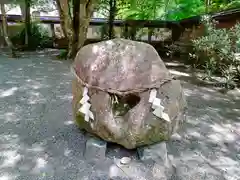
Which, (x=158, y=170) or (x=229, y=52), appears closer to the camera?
(x=158, y=170)

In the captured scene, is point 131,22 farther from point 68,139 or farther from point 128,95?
point 128,95

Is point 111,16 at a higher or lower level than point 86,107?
higher

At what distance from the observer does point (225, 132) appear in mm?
3277

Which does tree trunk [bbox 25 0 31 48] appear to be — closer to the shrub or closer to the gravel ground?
the gravel ground

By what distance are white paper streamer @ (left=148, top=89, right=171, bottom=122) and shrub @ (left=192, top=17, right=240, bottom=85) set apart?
320cm

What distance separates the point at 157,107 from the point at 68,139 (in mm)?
1197

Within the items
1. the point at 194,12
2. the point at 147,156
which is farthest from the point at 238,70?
the point at 194,12

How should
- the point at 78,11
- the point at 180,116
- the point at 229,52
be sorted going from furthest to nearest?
the point at 78,11, the point at 229,52, the point at 180,116

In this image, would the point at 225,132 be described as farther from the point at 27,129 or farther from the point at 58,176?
the point at 27,129

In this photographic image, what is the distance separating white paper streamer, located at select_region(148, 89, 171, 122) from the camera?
2.17 m

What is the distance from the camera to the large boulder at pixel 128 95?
7.25ft

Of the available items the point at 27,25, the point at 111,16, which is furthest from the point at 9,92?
the point at 111,16

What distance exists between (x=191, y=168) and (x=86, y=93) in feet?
4.09

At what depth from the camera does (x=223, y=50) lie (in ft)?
17.1
